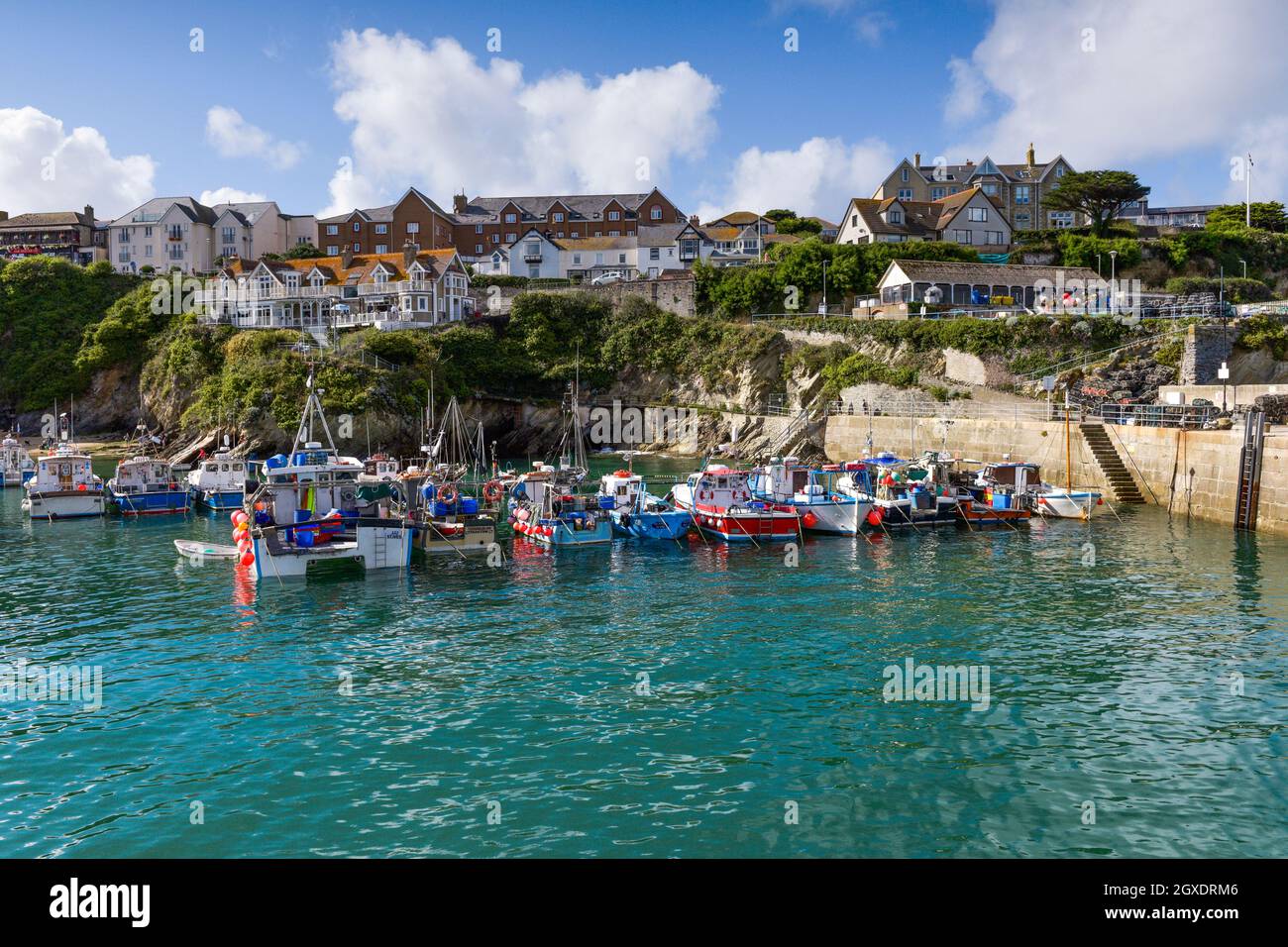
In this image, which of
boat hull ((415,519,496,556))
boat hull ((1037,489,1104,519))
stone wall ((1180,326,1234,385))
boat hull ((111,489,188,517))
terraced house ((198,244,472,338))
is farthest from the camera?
terraced house ((198,244,472,338))

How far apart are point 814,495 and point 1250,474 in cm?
1831

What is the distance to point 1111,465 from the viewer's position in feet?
164

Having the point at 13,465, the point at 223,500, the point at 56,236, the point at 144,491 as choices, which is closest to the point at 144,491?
the point at 144,491

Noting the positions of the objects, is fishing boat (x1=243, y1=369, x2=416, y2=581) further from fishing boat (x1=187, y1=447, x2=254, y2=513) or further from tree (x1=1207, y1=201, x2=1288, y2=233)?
tree (x1=1207, y1=201, x2=1288, y2=233)

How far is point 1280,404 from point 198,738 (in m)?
52.7

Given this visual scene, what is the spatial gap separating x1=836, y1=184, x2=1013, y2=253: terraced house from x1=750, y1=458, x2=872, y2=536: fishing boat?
50323mm

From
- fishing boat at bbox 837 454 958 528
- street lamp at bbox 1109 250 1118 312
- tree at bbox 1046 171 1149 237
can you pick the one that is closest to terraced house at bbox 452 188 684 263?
tree at bbox 1046 171 1149 237

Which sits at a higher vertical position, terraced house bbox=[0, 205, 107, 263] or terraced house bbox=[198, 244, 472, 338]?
terraced house bbox=[0, 205, 107, 263]

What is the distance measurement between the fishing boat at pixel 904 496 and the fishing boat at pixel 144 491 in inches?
1404

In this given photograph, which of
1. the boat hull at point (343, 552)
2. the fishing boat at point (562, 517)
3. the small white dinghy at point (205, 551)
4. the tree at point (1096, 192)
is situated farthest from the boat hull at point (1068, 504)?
the tree at point (1096, 192)

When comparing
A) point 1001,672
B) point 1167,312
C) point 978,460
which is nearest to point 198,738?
point 1001,672

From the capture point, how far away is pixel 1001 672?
22547 mm

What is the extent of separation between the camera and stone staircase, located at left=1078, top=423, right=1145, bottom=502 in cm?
4869

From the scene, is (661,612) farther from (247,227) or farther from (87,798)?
(247,227)
